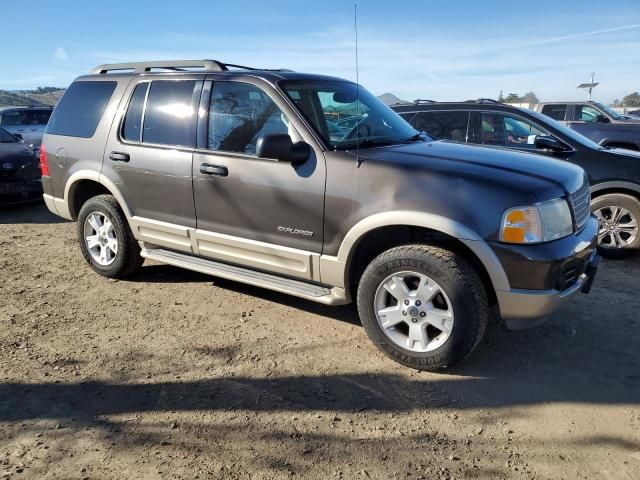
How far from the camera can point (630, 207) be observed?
19.2 feet

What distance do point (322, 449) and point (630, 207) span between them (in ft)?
16.4

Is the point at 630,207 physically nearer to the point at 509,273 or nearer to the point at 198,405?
the point at 509,273

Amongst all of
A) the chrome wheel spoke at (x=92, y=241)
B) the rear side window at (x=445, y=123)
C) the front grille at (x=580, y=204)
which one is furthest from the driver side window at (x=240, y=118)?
the rear side window at (x=445, y=123)

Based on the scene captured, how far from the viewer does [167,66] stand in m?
4.71

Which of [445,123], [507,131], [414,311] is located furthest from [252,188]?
[507,131]

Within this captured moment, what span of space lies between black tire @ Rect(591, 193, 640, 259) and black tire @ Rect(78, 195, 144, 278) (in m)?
5.16

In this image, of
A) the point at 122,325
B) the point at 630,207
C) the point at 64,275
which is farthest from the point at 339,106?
the point at 630,207

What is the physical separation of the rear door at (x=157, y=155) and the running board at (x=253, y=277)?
13 centimetres

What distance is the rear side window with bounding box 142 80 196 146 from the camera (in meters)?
4.31

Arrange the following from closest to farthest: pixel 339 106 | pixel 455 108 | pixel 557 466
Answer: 1. pixel 557 466
2. pixel 339 106
3. pixel 455 108

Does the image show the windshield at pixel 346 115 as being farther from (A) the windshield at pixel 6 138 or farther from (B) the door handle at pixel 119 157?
(A) the windshield at pixel 6 138

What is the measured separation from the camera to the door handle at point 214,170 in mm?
4004

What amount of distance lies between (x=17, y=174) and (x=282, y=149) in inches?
265

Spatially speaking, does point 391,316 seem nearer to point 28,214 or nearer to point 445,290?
point 445,290
